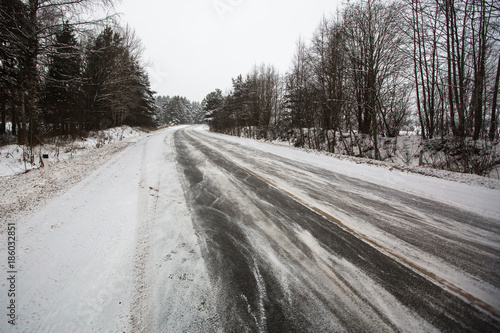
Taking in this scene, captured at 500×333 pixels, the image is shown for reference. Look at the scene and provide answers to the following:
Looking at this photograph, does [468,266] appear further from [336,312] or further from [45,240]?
[45,240]

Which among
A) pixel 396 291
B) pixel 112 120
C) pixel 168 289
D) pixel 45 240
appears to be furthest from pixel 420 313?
pixel 112 120

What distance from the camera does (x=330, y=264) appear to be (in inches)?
98.0

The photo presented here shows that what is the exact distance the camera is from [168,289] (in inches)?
83.7

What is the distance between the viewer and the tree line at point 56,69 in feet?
27.0

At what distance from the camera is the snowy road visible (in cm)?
182

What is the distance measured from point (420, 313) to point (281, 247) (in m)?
1.54

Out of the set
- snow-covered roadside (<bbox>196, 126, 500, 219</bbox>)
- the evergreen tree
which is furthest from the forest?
the evergreen tree

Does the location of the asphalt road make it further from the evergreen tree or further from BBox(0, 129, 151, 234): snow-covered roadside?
→ the evergreen tree

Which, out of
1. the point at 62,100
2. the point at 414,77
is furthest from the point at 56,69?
the point at 414,77

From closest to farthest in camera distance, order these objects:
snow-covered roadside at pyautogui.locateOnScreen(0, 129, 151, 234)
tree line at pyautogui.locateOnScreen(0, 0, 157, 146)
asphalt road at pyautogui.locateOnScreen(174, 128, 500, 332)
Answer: asphalt road at pyautogui.locateOnScreen(174, 128, 500, 332)
snow-covered roadside at pyautogui.locateOnScreen(0, 129, 151, 234)
tree line at pyautogui.locateOnScreen(0, 0, 157, 146)

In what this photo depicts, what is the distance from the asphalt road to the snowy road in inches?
0.5

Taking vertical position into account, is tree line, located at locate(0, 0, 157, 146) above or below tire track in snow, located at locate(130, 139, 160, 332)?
above

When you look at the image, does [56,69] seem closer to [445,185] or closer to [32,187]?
[32,187]

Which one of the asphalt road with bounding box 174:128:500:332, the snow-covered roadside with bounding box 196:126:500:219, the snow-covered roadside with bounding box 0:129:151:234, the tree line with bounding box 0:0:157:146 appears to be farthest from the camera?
the tree line with bounding box 0:0:157:146
